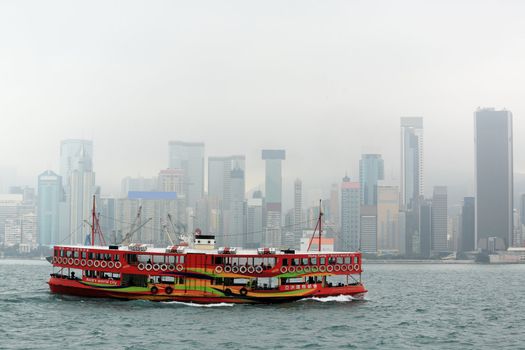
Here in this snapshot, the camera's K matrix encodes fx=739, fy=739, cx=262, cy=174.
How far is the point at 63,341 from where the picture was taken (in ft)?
158

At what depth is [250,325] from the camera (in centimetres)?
5416

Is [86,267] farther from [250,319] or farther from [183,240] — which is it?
[250,319]

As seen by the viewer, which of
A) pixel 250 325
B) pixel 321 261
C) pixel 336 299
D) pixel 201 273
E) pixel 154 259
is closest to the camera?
pixel 250 325

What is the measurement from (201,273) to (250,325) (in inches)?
434

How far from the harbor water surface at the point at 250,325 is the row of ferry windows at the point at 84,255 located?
12.3ft

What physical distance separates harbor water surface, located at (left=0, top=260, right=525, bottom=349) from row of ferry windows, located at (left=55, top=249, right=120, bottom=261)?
3.76 metres

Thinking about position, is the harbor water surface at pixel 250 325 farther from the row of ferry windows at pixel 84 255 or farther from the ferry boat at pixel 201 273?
the row of ferry windows at pixel 84 255

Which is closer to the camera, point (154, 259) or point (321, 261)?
point (154, 259)

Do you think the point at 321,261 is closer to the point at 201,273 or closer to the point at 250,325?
the point at 201,273

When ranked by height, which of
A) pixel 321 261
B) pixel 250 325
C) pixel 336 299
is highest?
pixel 321 261

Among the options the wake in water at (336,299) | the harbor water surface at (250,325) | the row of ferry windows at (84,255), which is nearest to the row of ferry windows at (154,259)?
the row of ferry windows at (84,255)

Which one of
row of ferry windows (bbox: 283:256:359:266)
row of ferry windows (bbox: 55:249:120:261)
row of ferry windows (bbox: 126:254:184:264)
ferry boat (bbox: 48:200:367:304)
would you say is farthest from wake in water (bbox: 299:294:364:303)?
row of ferry windows (bbox: 55:249:120:261)

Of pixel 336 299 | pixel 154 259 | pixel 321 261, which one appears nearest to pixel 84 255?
pixel 154 259

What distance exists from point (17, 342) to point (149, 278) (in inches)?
684
